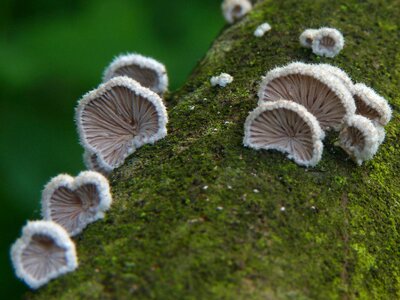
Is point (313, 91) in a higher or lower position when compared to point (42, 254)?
lower

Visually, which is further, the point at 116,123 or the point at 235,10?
the point at 235,10

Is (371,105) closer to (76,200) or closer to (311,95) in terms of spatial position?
(311,95)

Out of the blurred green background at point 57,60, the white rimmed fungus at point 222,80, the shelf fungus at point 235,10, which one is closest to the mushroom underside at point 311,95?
the white rimmed fungus at point 222,80

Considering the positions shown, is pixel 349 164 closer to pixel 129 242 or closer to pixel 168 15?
pixel 129 242

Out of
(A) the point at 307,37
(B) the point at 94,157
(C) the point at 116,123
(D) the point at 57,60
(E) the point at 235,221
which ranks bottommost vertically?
(D) the point at 57,60

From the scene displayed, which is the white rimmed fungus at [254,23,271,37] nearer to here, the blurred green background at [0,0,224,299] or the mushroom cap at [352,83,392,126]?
the mushroom cap at [352,83,392,126]

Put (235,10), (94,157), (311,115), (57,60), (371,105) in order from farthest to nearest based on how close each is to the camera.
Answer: (57,60), (235,10), (94,157), (371,105), (311,115)

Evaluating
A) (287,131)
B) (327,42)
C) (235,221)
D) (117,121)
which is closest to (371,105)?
(287,131)
